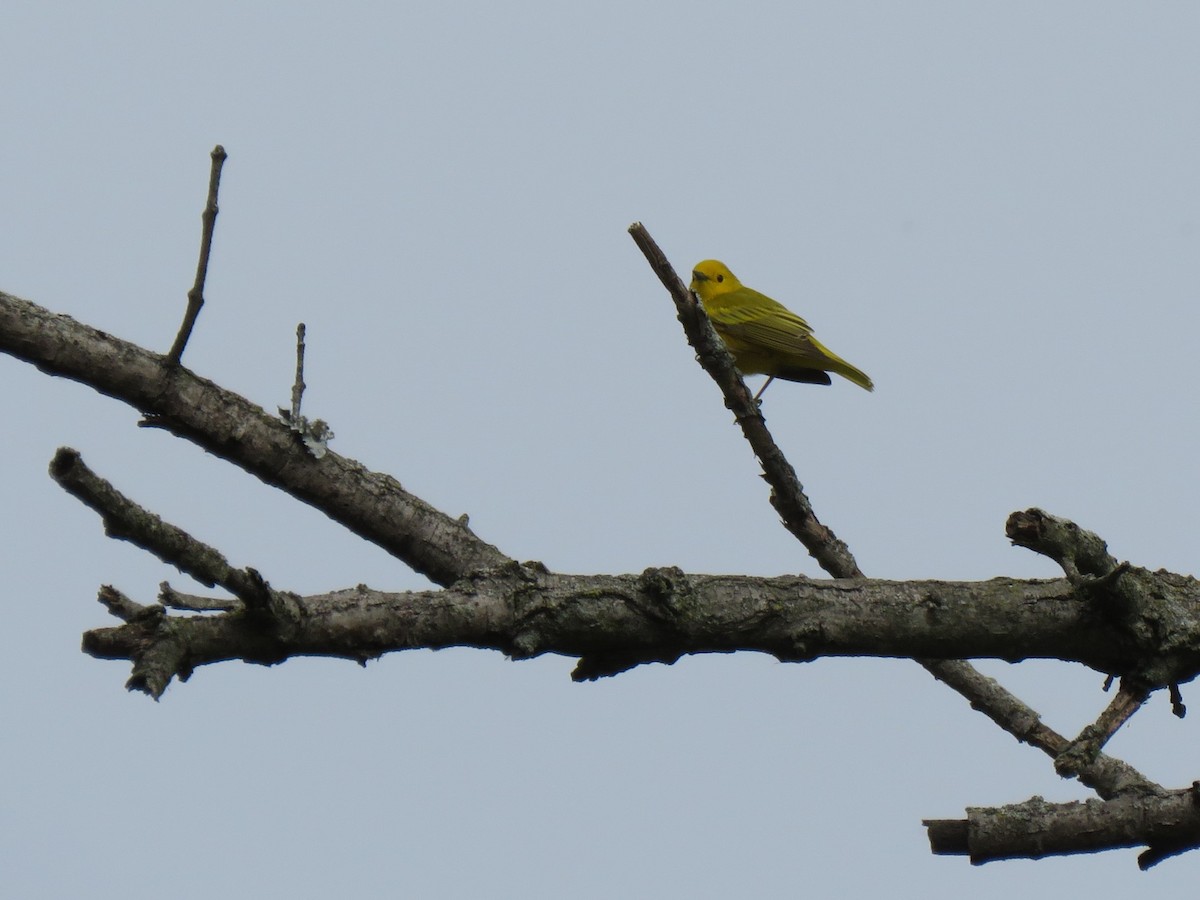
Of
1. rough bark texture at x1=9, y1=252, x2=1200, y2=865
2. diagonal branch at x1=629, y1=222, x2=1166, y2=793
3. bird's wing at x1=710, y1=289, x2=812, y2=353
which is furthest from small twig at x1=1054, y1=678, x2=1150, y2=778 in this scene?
bird's wing at x1=710, y1=289, x2=812, y2=353

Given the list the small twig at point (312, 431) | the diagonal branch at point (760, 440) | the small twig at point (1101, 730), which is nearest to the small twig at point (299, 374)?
the small twig at point (312, 431)

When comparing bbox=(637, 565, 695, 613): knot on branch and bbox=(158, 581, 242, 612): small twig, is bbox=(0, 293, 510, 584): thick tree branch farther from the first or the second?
bbox=(158, 581, 242, 612): small twig

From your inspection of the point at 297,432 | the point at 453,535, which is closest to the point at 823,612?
the point at 453,535

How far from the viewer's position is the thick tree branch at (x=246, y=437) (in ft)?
11.1

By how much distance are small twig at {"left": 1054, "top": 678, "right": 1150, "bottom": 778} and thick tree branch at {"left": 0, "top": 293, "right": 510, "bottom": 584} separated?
1.64 metres

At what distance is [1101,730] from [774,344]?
5.77m

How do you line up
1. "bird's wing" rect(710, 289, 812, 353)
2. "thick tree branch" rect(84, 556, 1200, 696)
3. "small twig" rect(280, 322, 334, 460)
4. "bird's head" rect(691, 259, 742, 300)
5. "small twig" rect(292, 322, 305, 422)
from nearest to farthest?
"thick tree branch" rect(84, 556, 1200, 696) → "small twig" rect(292, 322, 305, 422) → "small twig" rect(280, 322, 334, 460) → "bird's wing" rect(710, 289, 812, 353) → "bird's head" rect(691, 259, 742, 300)

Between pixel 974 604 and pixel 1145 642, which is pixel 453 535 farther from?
pixel 1145 642

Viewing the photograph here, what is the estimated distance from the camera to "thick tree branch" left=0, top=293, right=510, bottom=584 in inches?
134

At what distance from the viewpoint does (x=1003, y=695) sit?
174 inches

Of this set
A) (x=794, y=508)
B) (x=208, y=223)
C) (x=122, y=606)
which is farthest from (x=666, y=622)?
(x=794, y=508)

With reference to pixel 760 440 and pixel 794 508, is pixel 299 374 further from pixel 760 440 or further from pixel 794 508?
pixel 794 508

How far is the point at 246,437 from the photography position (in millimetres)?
3623

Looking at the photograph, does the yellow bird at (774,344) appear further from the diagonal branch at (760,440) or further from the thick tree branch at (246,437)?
the thick tree branch at (246,437)
